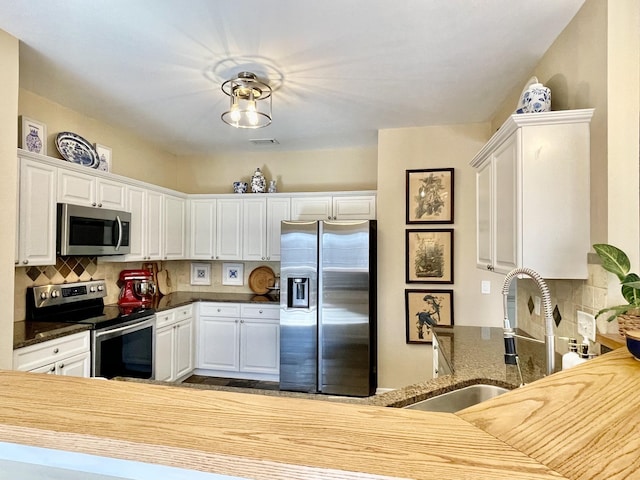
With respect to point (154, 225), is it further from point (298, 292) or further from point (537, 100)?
point (537, 100)

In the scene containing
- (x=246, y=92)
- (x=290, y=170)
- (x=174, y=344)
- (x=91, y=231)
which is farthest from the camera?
(x=290, y=170)

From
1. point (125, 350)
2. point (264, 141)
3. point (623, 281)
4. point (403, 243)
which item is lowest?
point (125, 350)

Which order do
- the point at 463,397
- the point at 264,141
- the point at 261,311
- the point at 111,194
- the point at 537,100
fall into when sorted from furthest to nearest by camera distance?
the point at 264,141
the point at 261,311
the point at 111,194
the point at 537,100
the point at 463,397

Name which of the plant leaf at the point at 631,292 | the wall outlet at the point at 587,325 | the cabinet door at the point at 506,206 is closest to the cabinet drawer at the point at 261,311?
the cabinet door at the point at 506,206

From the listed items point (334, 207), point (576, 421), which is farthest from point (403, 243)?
point (576, 421)

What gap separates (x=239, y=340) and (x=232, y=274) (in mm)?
900

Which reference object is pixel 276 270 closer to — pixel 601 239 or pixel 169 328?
pixel 169 328

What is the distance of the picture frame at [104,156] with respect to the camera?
11.1 feet

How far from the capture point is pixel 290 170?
4496 millimetres

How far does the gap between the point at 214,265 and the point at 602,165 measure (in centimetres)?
404

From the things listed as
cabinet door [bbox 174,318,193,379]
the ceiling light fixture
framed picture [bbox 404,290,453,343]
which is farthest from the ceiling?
cabinet door [bbox 174,318,193,379]

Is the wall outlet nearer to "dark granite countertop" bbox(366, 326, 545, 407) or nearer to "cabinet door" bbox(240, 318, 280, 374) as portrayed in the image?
"dark granite countertop" bbox(366, 326, 545, 407)

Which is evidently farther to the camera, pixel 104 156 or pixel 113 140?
pixel 113 140

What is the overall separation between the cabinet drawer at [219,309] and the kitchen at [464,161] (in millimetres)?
1563
